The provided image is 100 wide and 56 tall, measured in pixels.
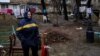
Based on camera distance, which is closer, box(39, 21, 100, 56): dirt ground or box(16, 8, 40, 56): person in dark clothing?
box(16, 8, 40, 56): person in dark clothing

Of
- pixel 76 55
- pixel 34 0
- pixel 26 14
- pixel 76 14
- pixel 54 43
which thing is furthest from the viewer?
pixel 34 0

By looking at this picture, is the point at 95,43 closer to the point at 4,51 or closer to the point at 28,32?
the point at 4,51

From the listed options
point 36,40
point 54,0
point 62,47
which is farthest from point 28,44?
point 54,0

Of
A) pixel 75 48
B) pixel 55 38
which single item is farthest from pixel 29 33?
pixel 55 38

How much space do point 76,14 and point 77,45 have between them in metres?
16.7

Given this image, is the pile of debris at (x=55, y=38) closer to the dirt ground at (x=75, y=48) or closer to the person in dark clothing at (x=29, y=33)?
the dirt ground at (x=75, y=48)

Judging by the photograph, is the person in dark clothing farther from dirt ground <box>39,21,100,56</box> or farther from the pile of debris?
the pile of debris

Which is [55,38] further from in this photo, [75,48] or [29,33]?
[29,33]

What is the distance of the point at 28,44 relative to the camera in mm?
9398

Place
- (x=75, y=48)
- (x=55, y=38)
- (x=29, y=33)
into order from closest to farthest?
(x=29, y=33)
(x=75, y=48)
(x=55, y=38)

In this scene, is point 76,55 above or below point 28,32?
below

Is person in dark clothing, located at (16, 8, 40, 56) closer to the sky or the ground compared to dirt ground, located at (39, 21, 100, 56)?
closer to the sky

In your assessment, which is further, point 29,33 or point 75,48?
point 75,48

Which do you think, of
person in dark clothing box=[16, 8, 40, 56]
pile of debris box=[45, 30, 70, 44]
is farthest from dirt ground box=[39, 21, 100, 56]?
person in dark clothing box=[16, 8, 40, 56]
